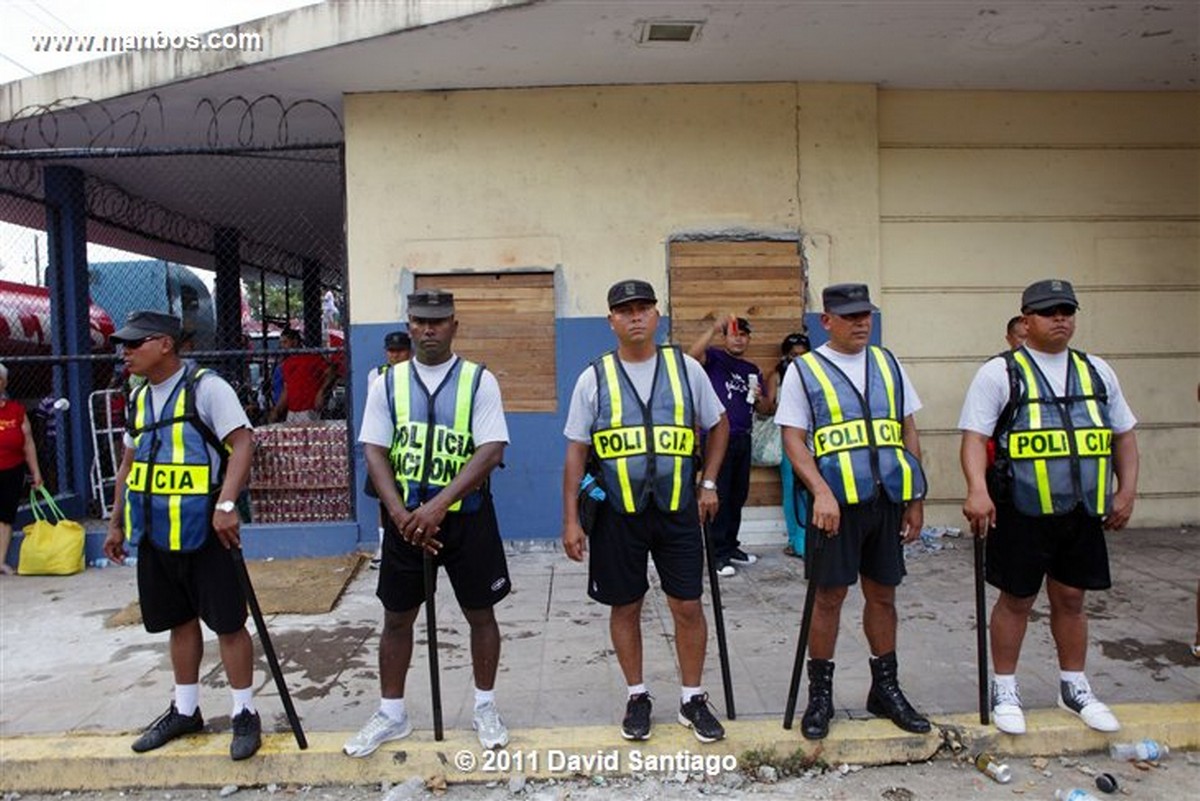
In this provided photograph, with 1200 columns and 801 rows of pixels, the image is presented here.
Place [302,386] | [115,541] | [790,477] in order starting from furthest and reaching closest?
1. [302,386]
2. [790,477]
3. [115,541]

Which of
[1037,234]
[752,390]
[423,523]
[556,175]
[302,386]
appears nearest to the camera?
[423,523]

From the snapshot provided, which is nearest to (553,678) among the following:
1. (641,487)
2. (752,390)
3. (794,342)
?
(641,487)

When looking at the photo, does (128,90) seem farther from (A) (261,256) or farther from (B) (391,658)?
(A) (261,256)

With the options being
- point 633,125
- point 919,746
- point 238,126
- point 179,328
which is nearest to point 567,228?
point 633,125

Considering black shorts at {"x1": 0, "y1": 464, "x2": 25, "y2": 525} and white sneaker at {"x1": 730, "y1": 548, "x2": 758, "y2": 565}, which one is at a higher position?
black shorts at {"x1": 0, "y1": 464, "x2": 25, "y2": 525}

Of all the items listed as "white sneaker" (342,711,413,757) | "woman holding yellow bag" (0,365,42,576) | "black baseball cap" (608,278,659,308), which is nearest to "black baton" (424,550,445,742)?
"white sneaker" (342,711,413,757)

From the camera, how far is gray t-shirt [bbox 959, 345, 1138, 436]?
3709 mm

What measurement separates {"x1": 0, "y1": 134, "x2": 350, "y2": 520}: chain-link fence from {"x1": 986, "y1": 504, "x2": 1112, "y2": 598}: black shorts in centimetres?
529

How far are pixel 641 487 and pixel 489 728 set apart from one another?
3.98 ft

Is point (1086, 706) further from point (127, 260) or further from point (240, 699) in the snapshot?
point (127, 260)

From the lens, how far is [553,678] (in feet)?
15.1

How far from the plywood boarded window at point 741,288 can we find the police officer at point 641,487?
11.6 ft

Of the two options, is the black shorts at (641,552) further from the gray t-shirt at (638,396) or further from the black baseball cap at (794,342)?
the black baseball cap at (794,342)

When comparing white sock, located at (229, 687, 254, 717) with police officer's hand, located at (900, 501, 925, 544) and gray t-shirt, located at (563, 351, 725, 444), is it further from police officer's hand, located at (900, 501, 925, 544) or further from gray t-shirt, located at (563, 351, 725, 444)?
police officer's hand, located at (900, 501, 925, 544)
